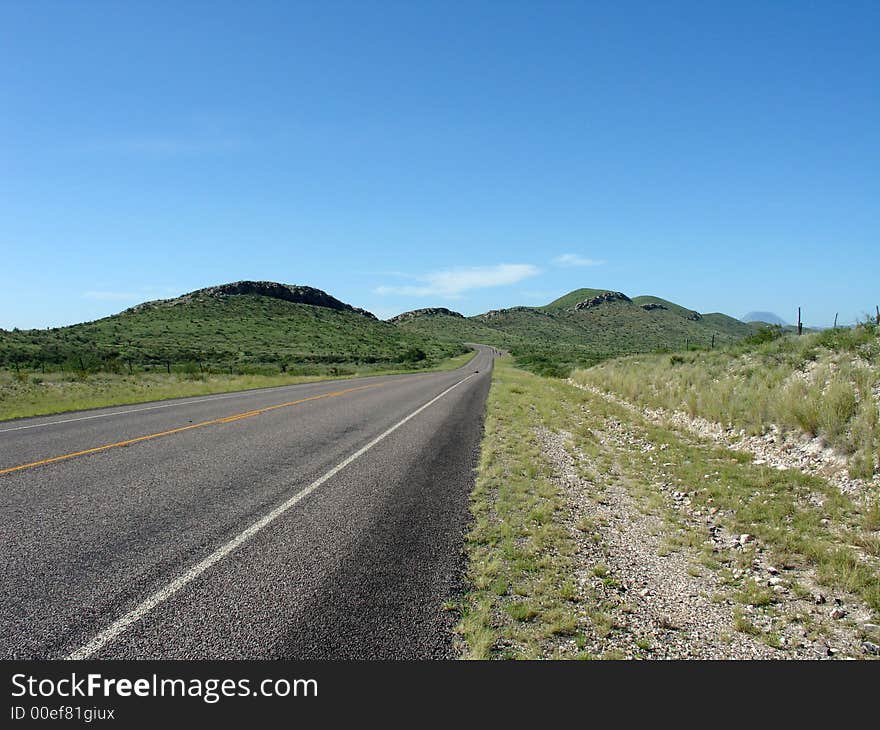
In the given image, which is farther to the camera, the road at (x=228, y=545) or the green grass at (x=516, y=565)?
the green grass at (x=516, y=565)

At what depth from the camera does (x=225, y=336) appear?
7800 cm

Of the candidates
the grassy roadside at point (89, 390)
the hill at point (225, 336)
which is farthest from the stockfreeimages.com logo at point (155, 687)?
the hill at point (225, 336)

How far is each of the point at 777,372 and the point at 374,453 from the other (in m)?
9.89

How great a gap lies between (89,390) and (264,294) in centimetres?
10449

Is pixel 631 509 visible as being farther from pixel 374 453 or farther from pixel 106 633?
pixel 106 633

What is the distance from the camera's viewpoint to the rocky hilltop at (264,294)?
10925 cm

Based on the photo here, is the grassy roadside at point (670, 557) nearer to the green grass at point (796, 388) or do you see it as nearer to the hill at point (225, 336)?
the green grass at point (796, 388)

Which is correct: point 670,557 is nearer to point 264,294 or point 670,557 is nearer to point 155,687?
point 155,687

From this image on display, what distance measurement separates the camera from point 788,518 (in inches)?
251

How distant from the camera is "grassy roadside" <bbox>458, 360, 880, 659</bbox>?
385cm

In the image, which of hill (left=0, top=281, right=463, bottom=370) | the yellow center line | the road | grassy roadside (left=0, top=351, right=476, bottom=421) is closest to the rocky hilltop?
hill (left=0, top=281, right=463, bottom=370)

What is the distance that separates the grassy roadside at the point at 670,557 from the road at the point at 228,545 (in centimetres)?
52

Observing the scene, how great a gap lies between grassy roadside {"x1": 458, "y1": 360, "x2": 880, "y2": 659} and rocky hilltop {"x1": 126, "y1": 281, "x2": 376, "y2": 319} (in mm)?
111951

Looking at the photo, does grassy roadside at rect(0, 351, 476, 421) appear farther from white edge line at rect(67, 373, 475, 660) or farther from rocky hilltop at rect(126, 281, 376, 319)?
rocky hilltop at rect(126, 281, 376, 319)
